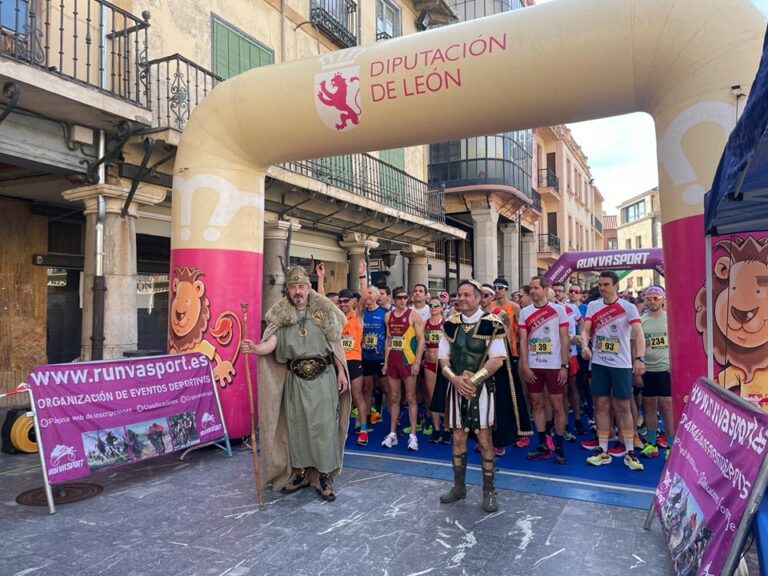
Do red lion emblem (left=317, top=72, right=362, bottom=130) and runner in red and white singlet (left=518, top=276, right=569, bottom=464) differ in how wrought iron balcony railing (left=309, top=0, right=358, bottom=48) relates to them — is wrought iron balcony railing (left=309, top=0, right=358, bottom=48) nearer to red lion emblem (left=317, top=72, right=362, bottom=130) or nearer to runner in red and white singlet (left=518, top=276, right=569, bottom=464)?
red lion emblem (left=317, top=72, right=362, bottom=130)

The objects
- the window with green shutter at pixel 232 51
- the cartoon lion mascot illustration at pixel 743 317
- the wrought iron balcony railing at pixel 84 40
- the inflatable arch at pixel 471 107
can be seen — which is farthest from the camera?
the window with green shutter at pixel 232 51

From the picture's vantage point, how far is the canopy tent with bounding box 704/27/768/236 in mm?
2631

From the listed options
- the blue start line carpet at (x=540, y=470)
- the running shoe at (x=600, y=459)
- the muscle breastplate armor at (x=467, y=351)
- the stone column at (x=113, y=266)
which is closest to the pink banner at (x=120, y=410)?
the blue start line carpet at (x=540, y=470)

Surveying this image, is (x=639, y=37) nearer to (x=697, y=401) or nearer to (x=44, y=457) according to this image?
(x=697, y=401)

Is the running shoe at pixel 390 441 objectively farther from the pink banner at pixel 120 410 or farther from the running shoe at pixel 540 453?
the pink banner at pixel 120 410

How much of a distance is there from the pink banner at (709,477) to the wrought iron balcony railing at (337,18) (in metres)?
11.7

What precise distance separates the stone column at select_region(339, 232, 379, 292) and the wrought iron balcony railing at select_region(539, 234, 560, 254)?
1938 cm

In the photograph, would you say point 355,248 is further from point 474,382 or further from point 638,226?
point 638,226

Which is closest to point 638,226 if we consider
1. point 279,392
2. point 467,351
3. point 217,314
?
point 217,314

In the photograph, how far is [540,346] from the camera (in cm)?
627

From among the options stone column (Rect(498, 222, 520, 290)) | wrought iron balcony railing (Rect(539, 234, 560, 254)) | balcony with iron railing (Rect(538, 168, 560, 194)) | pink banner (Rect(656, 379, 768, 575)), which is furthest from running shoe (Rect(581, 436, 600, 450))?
balcony with iron railing (Rect(538, 168, 560, 194))

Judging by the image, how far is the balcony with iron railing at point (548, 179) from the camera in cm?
3134

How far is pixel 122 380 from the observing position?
5277 mm

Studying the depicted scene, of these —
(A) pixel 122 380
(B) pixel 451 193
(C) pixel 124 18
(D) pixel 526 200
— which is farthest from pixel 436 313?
(D) pixel 526 200
